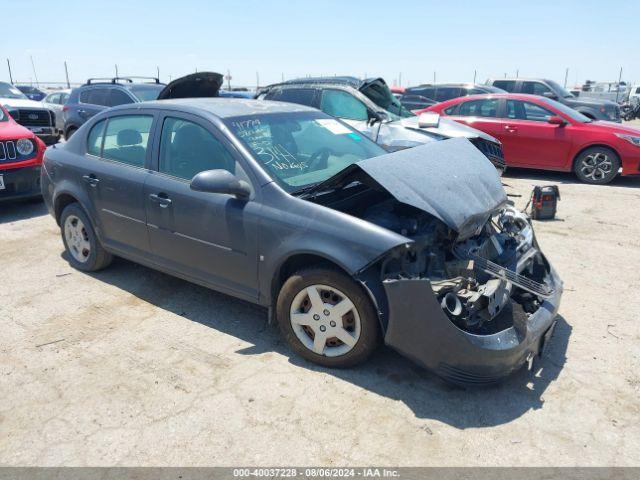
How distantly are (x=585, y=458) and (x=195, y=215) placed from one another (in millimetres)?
2888

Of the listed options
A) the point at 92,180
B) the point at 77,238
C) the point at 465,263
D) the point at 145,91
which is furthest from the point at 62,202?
the point at 145,91

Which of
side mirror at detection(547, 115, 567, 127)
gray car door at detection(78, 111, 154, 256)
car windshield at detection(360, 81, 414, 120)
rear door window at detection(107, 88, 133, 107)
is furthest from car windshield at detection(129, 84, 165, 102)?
side mirror at detection(547, 115, 567, 127)

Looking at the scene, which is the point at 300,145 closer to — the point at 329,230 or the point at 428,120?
the point at 329,230

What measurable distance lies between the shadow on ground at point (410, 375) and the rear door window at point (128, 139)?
1.25 meters

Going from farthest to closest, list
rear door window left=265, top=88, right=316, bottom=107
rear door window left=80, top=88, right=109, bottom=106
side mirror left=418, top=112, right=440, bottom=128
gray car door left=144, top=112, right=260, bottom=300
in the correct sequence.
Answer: rear door window left=80, top=88, right=109, bottom=106 → rear door window left=265, top=88, right=316, bottom=107 → side mirror left=418, top=112, right=440, bottom=128 → gray car door left=144, top=112, right=260, bottom=300

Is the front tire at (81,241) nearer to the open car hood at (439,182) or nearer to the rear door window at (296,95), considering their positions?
the open car hood at (439,182)

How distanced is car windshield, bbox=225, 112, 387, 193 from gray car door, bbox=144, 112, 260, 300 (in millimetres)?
204

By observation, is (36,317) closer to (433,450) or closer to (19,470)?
(19,470)

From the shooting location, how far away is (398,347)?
3.01m

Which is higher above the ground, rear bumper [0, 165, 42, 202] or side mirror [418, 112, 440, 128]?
side mirror [418, 112, 440, 128]

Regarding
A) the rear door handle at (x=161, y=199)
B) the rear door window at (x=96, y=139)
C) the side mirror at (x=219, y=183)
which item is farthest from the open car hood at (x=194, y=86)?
the side mirror at (x=219, y=183)

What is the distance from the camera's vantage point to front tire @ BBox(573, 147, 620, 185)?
9039 millimetres

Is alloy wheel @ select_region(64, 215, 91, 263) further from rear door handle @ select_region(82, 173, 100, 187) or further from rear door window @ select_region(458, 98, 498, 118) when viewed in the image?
rear door window @ select_region(458, 98, 498, 118)

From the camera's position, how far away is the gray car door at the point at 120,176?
4.18 meters
